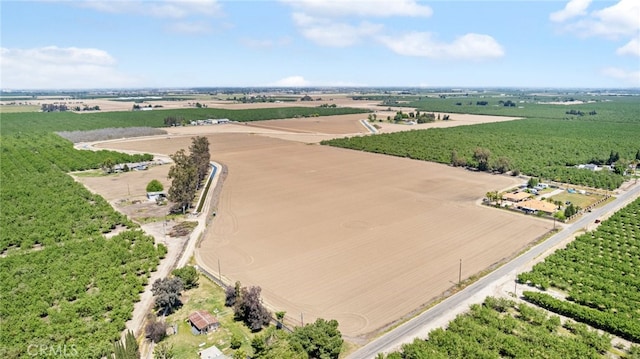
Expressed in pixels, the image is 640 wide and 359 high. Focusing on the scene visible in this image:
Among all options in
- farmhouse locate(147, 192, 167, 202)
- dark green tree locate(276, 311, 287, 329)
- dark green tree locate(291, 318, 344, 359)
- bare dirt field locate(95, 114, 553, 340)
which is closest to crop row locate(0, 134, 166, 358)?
farmhouse locate(147, 192, 167, 202)

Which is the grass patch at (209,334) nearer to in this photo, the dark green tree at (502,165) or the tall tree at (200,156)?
the tall tree at (200,156)

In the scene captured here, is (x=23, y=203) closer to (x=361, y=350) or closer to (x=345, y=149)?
(x=361, y=350)

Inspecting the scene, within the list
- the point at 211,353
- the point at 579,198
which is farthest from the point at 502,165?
the point at 211,353

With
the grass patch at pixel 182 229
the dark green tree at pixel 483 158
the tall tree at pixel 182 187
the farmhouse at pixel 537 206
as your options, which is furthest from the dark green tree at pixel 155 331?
the dark green tree at pixel 483 158

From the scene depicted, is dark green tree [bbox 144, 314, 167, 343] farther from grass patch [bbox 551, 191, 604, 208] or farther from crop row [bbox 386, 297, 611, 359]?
grass patch [bbox 551, 191, 604, 208]

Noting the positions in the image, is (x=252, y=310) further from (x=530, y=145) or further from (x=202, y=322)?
(x=530, y=145)
